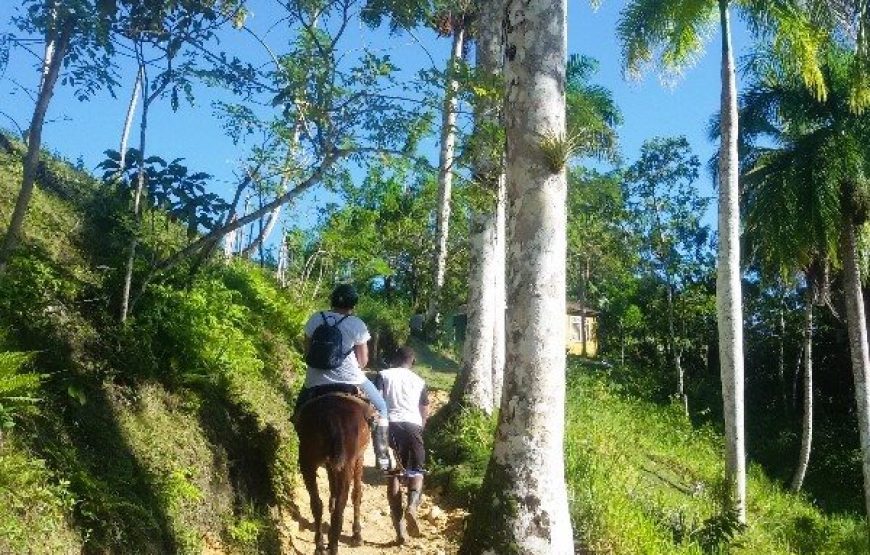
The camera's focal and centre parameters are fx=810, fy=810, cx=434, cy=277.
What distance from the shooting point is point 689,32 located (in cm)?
1478

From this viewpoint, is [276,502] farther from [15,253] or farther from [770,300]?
[770,300]

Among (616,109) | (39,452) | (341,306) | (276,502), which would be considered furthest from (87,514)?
(616,109)

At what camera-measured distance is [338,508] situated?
6242 mm

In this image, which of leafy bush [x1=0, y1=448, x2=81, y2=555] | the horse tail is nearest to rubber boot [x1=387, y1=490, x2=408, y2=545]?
the horse tail

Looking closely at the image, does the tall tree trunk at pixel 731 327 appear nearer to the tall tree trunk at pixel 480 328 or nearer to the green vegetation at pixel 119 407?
the tall tree trunk at pixel 480 328

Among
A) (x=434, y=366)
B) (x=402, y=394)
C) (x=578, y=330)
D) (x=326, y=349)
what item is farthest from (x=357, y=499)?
(x=578, y=330)

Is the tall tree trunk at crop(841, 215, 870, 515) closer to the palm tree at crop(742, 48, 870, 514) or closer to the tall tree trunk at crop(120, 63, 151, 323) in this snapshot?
the palm tree at crop(742, 48, 870, 514)

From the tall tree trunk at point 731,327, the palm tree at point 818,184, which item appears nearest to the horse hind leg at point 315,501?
the tall tree trunk at point 731,327

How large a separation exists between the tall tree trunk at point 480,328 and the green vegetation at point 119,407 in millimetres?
3313

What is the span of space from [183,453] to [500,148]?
400 centimetres

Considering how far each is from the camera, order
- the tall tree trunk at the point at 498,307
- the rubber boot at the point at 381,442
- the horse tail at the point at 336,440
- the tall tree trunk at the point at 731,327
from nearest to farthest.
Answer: the horse tail at the point at 336,440, the rubber boot at the point at 381,442, the tall tree trunk at the point at 731,327, the tall tree trunk at the point at 498,307

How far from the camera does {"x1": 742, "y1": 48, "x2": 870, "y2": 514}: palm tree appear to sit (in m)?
17.6

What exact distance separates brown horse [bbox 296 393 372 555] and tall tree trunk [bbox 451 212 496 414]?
5.34 meters

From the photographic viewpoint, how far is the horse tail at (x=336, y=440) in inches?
248
